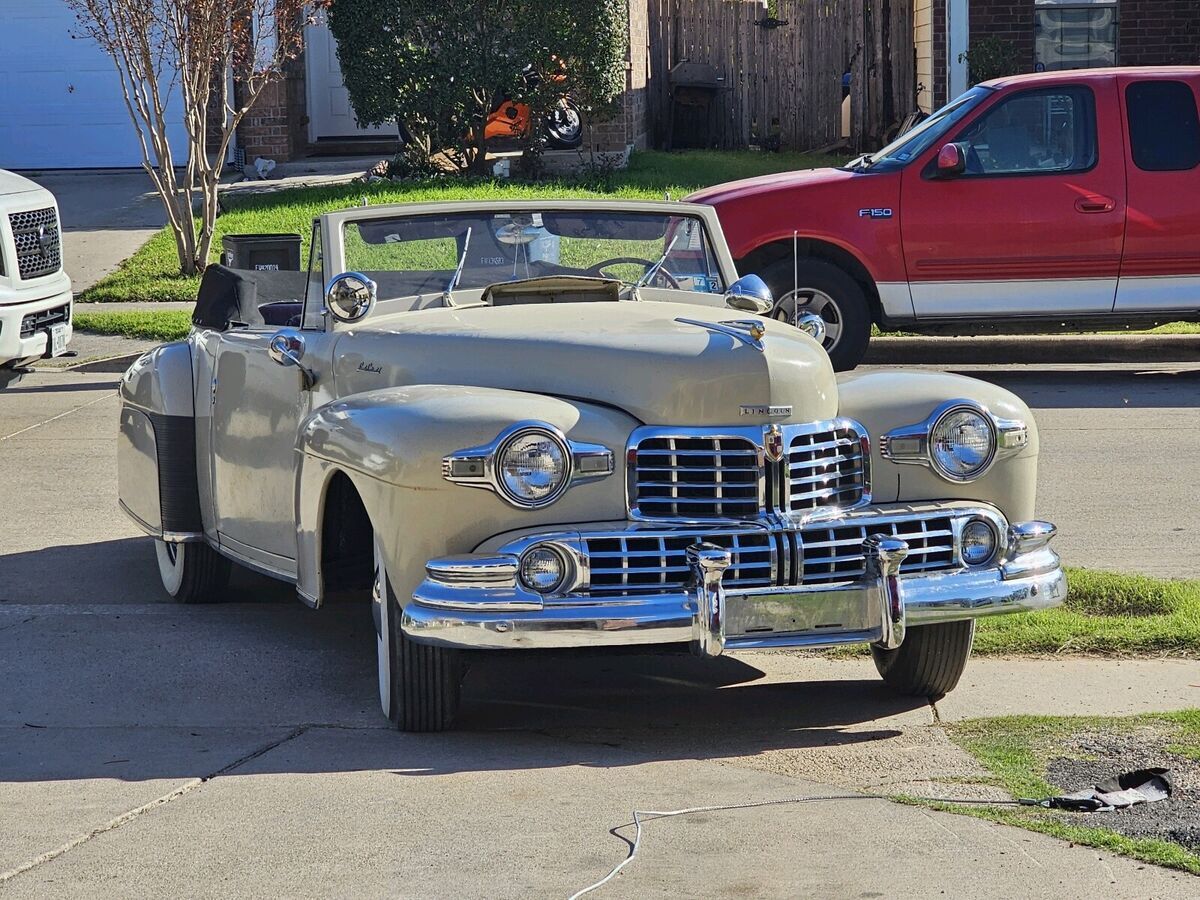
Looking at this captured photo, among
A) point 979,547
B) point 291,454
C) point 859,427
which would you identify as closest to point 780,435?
point 859,427

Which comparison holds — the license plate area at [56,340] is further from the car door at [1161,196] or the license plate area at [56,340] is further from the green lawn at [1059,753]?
the green lawn at [1059,753]

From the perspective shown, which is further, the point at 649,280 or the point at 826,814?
the point at 649,280

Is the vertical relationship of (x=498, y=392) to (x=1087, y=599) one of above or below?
above

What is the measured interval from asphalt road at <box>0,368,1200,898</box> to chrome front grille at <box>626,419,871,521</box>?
27.1 inches

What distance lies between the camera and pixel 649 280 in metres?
6.55

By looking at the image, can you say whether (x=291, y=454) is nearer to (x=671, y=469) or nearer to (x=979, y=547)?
(x=671, y=469)

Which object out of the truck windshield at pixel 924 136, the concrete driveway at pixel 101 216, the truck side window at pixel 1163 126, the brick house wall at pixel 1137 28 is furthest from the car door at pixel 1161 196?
the concrete driveway at pixel 101 216

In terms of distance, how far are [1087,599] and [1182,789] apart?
2194 mm

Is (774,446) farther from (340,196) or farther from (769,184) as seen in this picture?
→ (340,196)

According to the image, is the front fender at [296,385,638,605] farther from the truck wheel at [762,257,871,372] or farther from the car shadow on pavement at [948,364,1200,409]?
the truck wheel at [762,257,871,372]

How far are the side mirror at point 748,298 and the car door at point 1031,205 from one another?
6.09 metres

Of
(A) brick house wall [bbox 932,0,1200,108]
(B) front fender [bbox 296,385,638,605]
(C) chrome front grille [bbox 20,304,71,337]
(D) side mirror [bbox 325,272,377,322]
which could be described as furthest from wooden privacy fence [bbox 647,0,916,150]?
(B) front fender [bbox 296,385,638,605]

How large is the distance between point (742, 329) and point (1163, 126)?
7772 millimetres

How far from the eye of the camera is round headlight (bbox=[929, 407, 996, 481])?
539 centimetres
